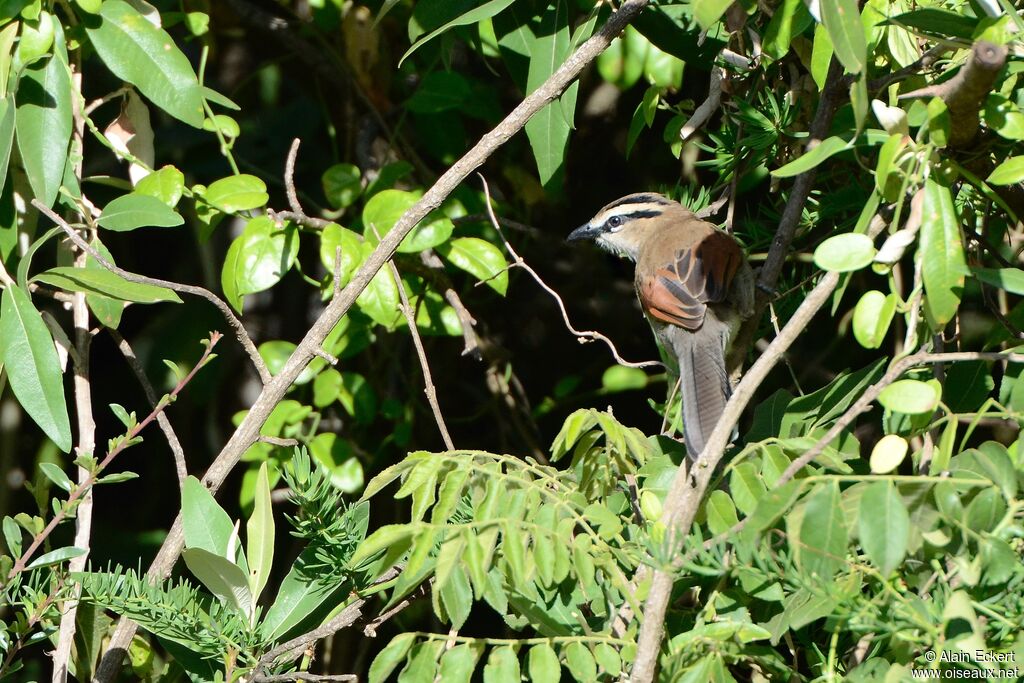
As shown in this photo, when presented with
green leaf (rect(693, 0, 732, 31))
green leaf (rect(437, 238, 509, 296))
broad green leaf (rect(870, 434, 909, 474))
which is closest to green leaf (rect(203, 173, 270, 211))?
green leaf (rect(437, 238, 509, 296))

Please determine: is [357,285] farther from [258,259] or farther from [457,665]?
[457,665]

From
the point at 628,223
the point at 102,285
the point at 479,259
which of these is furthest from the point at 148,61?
the point at 628,223

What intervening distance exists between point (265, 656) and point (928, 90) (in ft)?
4.69

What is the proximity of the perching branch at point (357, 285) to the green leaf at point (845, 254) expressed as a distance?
0.72m

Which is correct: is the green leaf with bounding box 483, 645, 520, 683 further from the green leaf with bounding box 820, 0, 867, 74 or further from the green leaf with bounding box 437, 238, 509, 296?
the green leaf with bounding box 437, 238, 509, 296

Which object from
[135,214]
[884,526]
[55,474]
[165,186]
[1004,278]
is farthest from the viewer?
[165,186]

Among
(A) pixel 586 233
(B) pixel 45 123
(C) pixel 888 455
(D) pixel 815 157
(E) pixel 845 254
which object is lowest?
(A) pixel 586 233

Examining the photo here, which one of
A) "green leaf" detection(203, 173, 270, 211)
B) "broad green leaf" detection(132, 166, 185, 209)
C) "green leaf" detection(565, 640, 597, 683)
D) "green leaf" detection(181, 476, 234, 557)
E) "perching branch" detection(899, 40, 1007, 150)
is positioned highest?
"perching branch" detection(899, 40, 1007, 150)

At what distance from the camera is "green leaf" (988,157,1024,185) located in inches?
61.0

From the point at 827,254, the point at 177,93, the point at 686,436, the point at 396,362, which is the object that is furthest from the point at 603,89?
the point at 827,254

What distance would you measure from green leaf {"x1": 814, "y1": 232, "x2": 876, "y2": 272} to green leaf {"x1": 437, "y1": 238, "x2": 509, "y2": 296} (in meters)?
1.26

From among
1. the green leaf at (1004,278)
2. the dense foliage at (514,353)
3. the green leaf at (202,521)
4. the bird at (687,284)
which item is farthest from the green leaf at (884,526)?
the green leaf at (202,521)

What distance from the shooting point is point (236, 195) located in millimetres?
2582

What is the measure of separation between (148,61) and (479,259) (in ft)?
3.02
